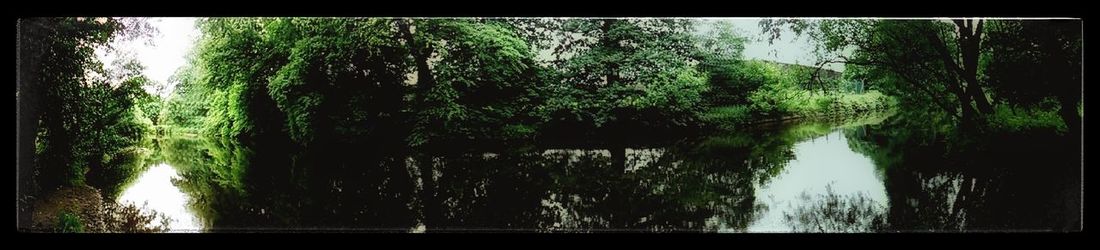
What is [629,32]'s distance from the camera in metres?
5.53

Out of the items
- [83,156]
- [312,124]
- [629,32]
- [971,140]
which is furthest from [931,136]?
[83,156]

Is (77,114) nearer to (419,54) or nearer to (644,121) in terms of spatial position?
(419,54)

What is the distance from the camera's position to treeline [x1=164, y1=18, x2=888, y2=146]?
549cm

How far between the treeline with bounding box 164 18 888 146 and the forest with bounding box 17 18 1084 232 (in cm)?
1

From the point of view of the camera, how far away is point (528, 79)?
5.50 meters

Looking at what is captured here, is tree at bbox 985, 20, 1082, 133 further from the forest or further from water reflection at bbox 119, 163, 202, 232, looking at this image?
water reflection at bbox 119, 163, 202, 232

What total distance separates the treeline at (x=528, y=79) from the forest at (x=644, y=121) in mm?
12

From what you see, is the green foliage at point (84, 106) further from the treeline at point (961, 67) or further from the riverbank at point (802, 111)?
the treeline at point (961, 67)

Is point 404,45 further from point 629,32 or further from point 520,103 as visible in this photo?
point 629,32

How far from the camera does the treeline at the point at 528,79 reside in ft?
18.0

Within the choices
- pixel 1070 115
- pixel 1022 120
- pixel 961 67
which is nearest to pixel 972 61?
pixel 961 67

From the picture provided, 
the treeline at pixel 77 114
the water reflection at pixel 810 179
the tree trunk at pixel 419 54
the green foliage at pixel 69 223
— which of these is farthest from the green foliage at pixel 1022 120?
the green foliage at pixel 69 223

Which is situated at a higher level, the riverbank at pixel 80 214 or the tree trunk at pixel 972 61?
the tree trunk at pixel 972 61

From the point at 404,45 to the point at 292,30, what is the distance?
675 mm
